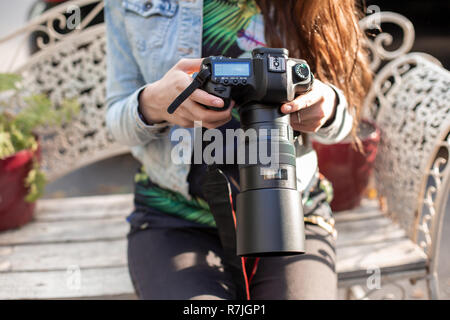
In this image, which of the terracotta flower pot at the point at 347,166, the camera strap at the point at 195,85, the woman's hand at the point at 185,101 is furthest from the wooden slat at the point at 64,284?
the terracotta flower pot at the point at 347,166

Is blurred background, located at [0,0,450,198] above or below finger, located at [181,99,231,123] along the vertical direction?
above

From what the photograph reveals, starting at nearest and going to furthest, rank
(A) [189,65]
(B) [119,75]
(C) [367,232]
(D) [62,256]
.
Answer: (A) [189,65], (B) [119,75], (D) [62,256], (C) [367,232]

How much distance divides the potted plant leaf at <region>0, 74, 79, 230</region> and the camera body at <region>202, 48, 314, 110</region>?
1068 millimetres

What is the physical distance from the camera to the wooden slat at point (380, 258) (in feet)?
4.18

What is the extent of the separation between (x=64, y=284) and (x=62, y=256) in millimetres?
175

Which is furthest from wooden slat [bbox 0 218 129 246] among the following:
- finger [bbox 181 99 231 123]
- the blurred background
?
the blurred background

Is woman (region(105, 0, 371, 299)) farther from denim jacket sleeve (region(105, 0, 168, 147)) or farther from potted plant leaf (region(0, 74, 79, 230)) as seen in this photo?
potted plant leaf (region(0, 74, 79, 230))

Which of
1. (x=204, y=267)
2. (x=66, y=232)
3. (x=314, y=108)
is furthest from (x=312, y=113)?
(x=66, y=232)

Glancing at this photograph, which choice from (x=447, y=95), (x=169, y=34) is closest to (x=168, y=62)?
(x=169, y=34)

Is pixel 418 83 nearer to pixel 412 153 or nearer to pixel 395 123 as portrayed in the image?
pixel 395 123

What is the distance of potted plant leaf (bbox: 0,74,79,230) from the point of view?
147cm

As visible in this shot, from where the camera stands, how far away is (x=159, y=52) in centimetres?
100

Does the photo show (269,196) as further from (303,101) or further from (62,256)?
(62,256)

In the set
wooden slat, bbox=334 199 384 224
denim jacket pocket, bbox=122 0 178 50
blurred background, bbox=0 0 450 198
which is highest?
blurred background, bbox=0 0 450 198
